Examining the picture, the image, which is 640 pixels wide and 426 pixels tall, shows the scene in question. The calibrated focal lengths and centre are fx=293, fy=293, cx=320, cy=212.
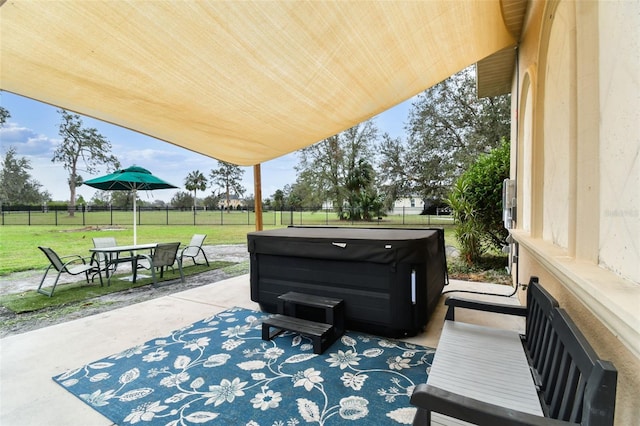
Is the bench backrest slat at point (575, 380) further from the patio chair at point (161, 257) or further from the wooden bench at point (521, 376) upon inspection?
the patio chair at point (161, 257)

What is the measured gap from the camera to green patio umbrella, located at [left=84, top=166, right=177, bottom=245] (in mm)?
→ 5966

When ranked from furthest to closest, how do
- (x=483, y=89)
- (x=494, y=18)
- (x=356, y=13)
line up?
(x=483, y=89), (x=494, y=18), (x=356, y=13)

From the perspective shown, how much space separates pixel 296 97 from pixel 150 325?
2957 mm

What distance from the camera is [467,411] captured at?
1.00 m

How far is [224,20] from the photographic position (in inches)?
72.8

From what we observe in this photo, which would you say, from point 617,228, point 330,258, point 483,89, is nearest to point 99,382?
point 330,258

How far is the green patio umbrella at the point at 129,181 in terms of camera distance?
19.6 ft

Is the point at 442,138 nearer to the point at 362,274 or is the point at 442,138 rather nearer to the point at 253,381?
the point at 362,274

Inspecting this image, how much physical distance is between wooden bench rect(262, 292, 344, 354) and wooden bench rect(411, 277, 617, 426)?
1.06 metres

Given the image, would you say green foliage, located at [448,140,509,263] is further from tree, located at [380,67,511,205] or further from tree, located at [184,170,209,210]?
tree, located at [184,170,209,210]

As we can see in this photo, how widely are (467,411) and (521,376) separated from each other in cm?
75

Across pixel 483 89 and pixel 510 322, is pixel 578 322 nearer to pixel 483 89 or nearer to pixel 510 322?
pixel 510 322

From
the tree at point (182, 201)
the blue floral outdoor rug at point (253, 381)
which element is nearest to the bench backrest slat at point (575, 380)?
the blue floral outdoor rug at point (253, 381)

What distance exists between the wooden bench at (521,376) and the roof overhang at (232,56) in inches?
83.9
